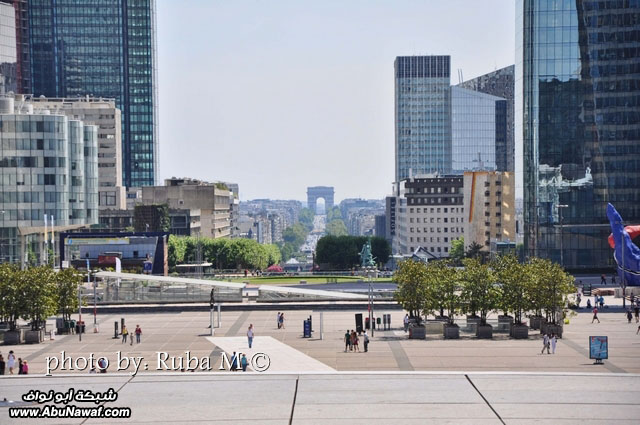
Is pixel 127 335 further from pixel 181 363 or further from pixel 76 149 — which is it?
pixel 76 149

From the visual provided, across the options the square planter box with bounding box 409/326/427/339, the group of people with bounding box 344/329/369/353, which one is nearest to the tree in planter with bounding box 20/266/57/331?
the group of people with bounding box 344/329/369/353

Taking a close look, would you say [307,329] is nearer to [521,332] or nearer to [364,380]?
[521,332]

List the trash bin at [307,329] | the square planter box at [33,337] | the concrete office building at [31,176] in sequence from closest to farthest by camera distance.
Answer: the square planter box at [33,337] < the trash bin at [307,329] < the concrete office building at [31,176]

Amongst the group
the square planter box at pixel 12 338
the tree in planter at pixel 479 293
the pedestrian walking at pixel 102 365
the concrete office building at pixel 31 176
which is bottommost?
the square planter box at pixel 12 338

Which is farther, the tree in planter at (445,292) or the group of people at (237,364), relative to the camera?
the tree in planter at (445,292)

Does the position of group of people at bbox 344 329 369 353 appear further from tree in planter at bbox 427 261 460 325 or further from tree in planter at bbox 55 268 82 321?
tree in planter at bbox 55 268 82 321

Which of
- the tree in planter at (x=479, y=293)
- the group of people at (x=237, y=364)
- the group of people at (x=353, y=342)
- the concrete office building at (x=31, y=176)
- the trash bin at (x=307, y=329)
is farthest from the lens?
the concrete office building at (x=31, y=176)

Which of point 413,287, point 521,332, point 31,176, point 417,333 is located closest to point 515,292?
point 521,332

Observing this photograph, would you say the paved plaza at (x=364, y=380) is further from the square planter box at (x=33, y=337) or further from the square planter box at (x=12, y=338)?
the square planter box at (x=12, y=338)


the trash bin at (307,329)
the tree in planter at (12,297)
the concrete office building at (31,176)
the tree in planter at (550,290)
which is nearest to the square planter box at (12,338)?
the tree in planter at (12,297)

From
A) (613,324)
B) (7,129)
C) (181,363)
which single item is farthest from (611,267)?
(181,363)

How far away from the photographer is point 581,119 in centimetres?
14475

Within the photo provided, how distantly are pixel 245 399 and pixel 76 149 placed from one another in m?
93.9

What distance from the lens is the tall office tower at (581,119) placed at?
5650 inches
